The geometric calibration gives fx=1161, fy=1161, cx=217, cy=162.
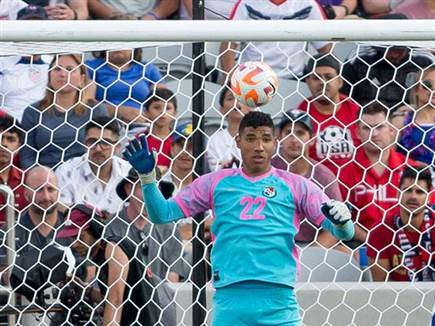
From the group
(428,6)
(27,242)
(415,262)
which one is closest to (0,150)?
(27,242)

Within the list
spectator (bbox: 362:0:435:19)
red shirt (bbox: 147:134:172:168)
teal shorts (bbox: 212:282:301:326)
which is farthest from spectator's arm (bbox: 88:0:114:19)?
teal shorts (bbox: 212:282:301:326)

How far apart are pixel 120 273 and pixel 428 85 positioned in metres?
2.02

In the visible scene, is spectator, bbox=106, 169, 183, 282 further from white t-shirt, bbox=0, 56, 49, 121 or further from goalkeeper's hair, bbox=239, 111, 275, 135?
goalkeeper's hair, bbox=239, 111, 275, 135

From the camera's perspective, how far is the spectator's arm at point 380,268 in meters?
6.37

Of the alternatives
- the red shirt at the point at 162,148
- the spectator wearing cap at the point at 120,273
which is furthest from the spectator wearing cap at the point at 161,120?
the spectator wearing cap at the point at 120,273

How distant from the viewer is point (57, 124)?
6.35 meters

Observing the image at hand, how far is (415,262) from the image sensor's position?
20.7 feet

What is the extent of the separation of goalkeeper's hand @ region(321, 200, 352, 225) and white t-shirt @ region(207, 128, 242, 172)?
1817mm

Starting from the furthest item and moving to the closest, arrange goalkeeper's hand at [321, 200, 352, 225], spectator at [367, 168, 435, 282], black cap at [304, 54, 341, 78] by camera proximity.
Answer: black cap at [304, 54, 341, 78] < spectator at [367, 168, 435, 282] < goalkeeper's hand at [321, 200, 352, 225]

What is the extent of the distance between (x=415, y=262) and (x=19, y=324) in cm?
214

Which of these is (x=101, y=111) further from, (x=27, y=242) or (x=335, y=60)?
(x=335, y=60)

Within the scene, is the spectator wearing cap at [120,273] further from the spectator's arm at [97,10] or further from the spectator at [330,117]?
the spectator's arm at [97,10]

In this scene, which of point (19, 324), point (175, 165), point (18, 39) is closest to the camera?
point (18, 39)

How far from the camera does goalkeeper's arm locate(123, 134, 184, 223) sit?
186 inches
